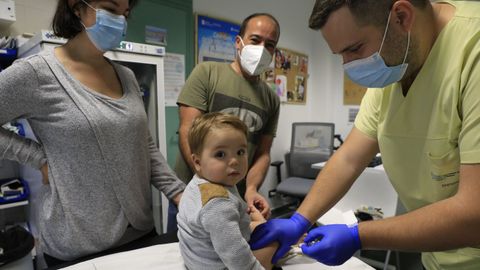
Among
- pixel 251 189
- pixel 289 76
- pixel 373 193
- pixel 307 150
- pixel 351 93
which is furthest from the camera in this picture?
pixel 351 93

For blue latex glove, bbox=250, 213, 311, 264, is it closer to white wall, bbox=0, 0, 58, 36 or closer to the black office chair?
white wall, bbox=0, 0, 58, 36

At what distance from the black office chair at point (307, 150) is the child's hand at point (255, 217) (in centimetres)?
241

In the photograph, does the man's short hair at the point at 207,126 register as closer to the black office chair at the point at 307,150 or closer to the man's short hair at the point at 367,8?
the man's short hair at the point at 367,8

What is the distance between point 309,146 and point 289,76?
1.08 m

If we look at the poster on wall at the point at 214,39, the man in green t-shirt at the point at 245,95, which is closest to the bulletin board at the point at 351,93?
the poster on wall at the point at 214,39

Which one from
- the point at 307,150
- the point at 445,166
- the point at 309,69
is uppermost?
the point at 309,69

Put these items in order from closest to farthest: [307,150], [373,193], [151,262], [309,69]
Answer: [151,262], [373,193], [307,150], [309,69]

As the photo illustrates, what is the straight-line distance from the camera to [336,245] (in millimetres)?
810

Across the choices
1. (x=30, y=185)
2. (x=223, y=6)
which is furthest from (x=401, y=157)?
(x=223, y=6)

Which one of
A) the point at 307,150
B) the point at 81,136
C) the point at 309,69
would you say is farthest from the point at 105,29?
the point at 309,69

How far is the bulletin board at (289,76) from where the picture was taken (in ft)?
13.3

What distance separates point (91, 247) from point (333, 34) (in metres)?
0.95

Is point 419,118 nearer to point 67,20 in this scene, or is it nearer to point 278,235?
point 278,235

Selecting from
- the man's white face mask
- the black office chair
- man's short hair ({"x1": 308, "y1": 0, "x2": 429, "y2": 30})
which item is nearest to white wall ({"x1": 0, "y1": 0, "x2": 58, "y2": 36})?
the man's white face mask
